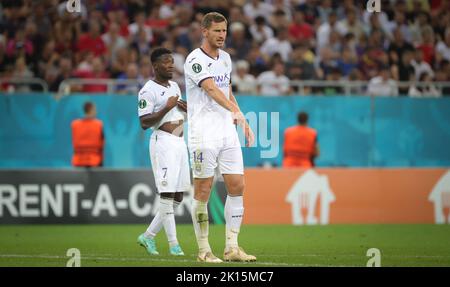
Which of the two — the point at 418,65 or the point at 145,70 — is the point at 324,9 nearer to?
the point at 418,65

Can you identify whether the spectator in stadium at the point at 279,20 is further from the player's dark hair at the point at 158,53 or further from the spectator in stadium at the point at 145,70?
the player's dark hair at the point at 158,53

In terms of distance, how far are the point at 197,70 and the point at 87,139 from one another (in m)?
8.82

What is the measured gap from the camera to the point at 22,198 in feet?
59.2

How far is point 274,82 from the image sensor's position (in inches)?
790

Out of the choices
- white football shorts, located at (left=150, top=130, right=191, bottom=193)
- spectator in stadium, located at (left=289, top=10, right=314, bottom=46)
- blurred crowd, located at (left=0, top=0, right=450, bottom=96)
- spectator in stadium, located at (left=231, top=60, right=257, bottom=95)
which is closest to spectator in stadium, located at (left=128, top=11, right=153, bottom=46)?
blurred crowd, located at (left=0, top=0, right=450, bottom=96)

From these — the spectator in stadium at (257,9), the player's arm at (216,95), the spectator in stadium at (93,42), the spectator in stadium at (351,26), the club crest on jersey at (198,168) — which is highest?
the spectator in stadium at (257,9)

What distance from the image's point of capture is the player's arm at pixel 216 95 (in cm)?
1066

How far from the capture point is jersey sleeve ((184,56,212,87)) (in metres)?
10.7

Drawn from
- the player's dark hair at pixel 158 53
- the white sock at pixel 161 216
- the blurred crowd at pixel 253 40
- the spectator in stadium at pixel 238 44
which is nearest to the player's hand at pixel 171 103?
the player's dark hair at pixel 158 53

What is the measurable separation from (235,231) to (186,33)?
11.4m

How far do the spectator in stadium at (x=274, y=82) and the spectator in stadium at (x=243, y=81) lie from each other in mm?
192
